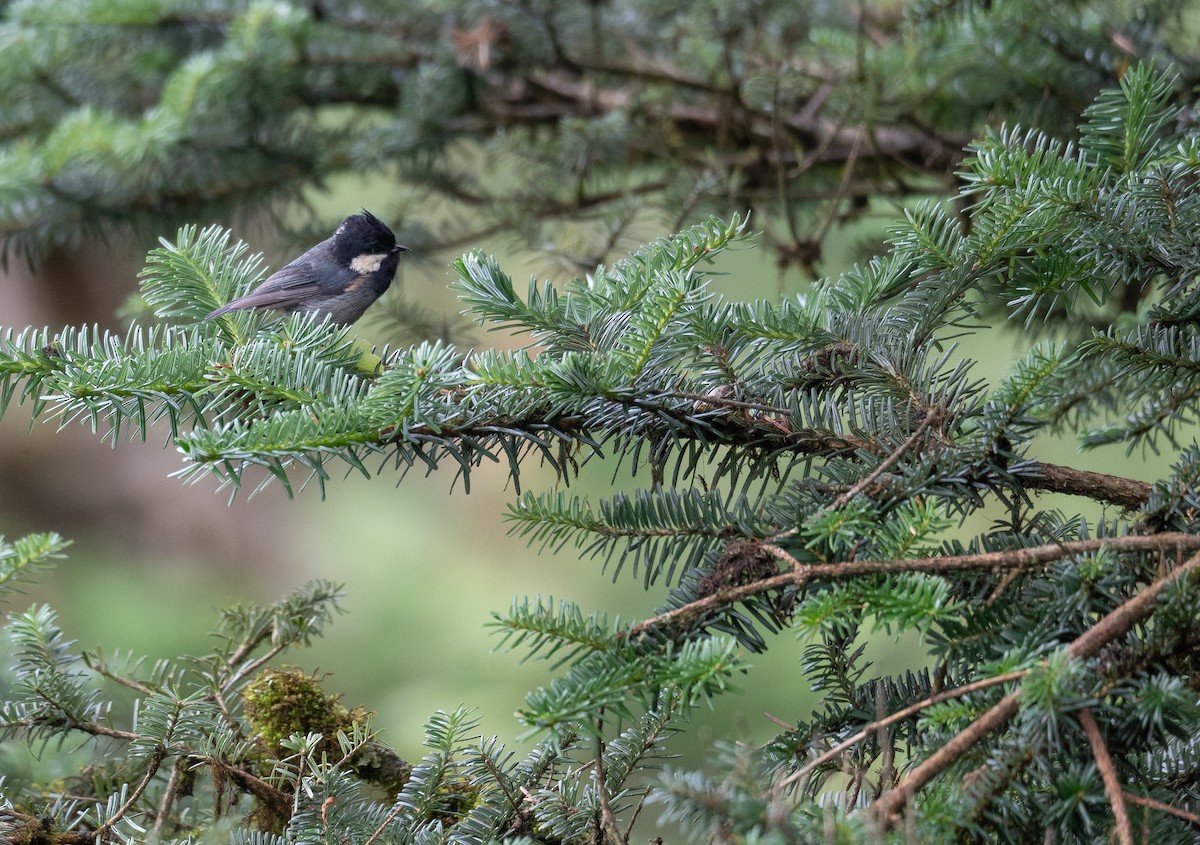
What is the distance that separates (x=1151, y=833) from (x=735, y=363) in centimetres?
76

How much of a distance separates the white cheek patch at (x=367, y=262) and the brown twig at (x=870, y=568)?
8.47ft

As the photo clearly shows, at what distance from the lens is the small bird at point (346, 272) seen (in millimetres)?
3230

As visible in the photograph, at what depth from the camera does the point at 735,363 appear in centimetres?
141

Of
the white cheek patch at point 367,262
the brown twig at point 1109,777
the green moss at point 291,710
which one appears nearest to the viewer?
the brown twig at point 1109,777

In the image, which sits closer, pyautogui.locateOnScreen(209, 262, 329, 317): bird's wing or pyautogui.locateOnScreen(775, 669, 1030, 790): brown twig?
pyautogui.locateOnScreen(775, 669, 1030, 790): brown twig

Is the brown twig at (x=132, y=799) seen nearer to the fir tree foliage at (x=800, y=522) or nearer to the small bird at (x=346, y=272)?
the fir tree foliage at (x=800, y=522)

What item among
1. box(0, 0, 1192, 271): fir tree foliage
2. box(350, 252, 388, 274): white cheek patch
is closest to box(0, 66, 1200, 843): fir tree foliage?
box(0, 0, 1192, 271): fir tree foliage

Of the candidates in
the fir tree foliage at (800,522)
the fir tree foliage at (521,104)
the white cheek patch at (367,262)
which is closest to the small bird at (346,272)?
the white cheek patch at (367,262)

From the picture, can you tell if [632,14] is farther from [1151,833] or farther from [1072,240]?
[1151,833]

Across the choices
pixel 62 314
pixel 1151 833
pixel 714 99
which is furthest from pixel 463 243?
pixel 62 314

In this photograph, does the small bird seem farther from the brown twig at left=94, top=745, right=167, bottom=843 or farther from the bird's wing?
the brown twig at left=94, top=745, right=167, bottom=843

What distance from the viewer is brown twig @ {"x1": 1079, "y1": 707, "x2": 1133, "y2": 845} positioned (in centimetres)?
85

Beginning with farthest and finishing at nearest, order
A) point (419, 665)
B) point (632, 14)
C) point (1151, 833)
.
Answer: point (419, 665), point (632, 14), point (1151, 833)

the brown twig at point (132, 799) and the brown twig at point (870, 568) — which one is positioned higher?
the brown twig at point (870, 568)
